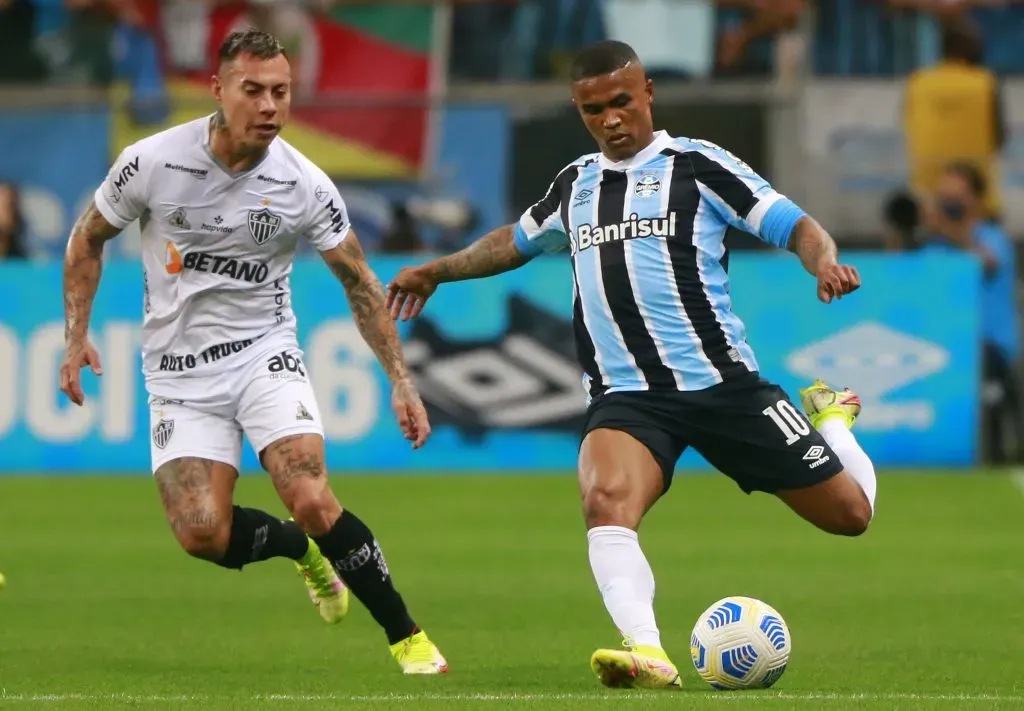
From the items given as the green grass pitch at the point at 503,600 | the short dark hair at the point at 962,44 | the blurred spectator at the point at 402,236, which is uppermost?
the short dark hair at the point at 962,44

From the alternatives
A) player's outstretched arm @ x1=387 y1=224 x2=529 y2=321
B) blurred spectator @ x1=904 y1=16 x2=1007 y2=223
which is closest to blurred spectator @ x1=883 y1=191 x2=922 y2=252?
blurred spectator @ x1=904 y1=16 x2=1007 y2=223

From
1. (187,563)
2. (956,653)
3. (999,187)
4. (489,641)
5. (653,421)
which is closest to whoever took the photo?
(653,421)

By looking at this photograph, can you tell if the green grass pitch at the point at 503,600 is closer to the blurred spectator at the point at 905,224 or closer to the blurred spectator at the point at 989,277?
the blurred spectator at the point at 989,277

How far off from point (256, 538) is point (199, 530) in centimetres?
42

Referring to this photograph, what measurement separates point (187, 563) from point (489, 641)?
11.9 feet

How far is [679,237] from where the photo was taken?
7449 millimetres

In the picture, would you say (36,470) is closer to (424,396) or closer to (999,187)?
(424,396)

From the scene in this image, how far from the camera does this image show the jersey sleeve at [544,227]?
25.5 ft

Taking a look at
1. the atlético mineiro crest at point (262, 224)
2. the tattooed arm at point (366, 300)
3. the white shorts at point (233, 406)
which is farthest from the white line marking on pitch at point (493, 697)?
the atlético mineiro crest at point (262, 224)

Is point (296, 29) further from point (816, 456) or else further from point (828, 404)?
point (816, 456)

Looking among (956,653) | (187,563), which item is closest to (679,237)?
(956,653)

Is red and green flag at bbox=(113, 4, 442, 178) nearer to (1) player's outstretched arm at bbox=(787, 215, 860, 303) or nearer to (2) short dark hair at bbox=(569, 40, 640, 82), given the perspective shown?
(2) short dark hair at bbox=(569, 40, 640, 82)

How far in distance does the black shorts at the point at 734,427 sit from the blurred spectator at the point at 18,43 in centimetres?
1175

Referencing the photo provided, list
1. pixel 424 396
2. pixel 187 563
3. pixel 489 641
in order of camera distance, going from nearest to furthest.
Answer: pixel 489 641
pixel 187 563
pixel 424 396
